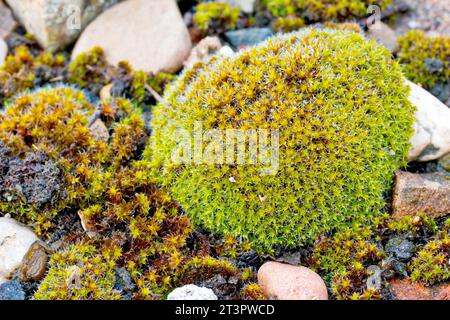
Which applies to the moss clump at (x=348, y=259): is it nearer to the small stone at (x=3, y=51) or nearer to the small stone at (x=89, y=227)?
the small stone at (x=89, y=227)

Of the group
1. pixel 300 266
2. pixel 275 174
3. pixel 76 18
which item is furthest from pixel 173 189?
pixel 76 18

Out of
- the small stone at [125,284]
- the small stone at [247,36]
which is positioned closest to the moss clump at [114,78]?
the small stone at [247,36]

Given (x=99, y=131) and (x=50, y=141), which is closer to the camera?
(x=50, y=141)

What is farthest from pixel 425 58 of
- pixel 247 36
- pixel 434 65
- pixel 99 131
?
pixel 99 131

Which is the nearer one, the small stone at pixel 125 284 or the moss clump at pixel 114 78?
the small stone at pixel 125 284

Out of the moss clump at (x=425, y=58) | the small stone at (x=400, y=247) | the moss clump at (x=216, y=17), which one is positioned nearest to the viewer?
the small stone at (x=400, y=247)

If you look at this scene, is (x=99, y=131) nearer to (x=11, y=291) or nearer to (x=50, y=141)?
(x=50, y=141)
